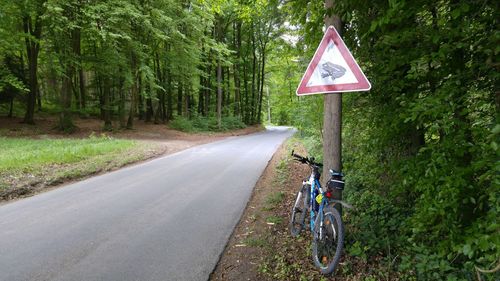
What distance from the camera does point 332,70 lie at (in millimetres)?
3363

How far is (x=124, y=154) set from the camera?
12383mm

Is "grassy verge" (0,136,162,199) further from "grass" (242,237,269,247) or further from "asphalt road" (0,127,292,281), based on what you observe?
"grass" (242,237,269,247)

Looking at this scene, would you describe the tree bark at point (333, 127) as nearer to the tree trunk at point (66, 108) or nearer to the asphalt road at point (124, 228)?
the asphalt road at point (124, 228)

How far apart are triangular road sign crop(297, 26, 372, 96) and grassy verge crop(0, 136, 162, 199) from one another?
7.42 metres

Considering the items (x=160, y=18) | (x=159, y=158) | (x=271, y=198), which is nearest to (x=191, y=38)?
(x=160, y=18)

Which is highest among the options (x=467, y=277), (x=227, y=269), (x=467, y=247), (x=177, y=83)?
(x=177, y=83)

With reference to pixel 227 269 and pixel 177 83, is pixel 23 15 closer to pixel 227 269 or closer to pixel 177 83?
pixel 177 83

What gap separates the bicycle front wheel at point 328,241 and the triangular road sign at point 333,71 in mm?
1369

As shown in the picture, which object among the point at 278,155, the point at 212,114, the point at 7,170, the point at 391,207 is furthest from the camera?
the point at 212,114

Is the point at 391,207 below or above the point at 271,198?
above

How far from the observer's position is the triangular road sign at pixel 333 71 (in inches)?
125

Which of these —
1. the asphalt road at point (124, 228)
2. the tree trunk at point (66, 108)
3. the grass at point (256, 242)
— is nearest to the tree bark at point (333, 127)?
the grass at point (256, 242)

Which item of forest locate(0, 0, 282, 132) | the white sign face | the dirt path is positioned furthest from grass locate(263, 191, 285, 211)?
forest locate(0, 0, 282, 132)

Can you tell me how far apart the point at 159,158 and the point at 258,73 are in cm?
2751
